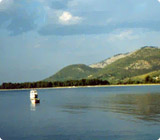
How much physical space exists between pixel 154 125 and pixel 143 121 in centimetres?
302

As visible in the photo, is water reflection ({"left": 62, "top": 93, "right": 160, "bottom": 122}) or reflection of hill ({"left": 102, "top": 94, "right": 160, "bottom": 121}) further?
water reflection ({"left": 62, "top": 93, "right": 160, "bottom": 122})

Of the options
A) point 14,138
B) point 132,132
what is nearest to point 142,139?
point 132,132

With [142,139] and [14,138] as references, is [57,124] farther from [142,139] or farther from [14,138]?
[142,139]

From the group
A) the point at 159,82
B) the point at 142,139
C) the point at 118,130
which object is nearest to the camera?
the point at 142,139

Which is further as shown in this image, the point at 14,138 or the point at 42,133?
the point at 42,133

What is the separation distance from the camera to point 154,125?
2881cm

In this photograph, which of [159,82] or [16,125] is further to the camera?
[159,82]

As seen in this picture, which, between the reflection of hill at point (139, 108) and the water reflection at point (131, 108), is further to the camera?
the water reflection at point (131, 108)

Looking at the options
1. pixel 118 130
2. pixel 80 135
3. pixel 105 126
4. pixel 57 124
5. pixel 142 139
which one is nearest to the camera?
A: pixel 142 139

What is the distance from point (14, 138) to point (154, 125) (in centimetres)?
1330

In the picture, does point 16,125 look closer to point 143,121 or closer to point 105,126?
point 105,126

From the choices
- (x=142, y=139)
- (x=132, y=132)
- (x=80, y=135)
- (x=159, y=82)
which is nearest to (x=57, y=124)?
(x=80, y=135)

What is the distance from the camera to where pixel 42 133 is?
27500 millimetres

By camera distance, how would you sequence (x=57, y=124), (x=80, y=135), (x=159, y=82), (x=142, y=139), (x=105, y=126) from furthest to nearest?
(x=159, y=82) < (x=57, y=124) < (x=105, y=126) < (x=80, y=135) < (x=142, y=139)
